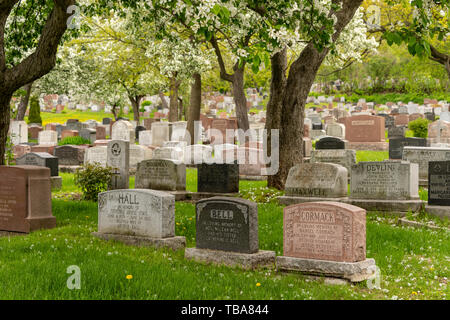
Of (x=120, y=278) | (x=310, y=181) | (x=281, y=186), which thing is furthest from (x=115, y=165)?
(x=120, y=278)

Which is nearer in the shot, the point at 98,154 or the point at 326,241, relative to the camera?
the point at 326,241

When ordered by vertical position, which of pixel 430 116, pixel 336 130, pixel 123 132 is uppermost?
pixel 430 116

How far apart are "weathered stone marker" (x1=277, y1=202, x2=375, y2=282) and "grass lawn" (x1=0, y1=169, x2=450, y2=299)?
0.23 meters

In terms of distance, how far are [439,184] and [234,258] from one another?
6.87m

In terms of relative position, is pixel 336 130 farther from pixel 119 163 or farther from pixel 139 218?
pixel 139 218

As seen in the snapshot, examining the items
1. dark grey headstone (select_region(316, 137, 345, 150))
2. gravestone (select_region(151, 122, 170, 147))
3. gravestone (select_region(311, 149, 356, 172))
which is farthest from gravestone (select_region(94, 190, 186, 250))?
gravestone (select_region(151, 122, 170, 147))

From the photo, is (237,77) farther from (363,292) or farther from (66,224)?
(363,292)

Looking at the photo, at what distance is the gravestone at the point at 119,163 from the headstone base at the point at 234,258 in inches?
327

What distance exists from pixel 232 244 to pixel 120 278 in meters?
2.04

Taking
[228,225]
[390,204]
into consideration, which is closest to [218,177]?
[390,204]

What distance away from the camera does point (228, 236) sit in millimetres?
8805

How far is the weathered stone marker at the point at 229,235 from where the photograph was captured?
340 inches

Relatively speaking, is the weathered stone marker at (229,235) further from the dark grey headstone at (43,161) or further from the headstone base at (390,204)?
the dark grey headstone at (43,161)

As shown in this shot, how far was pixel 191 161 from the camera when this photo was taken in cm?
2430
